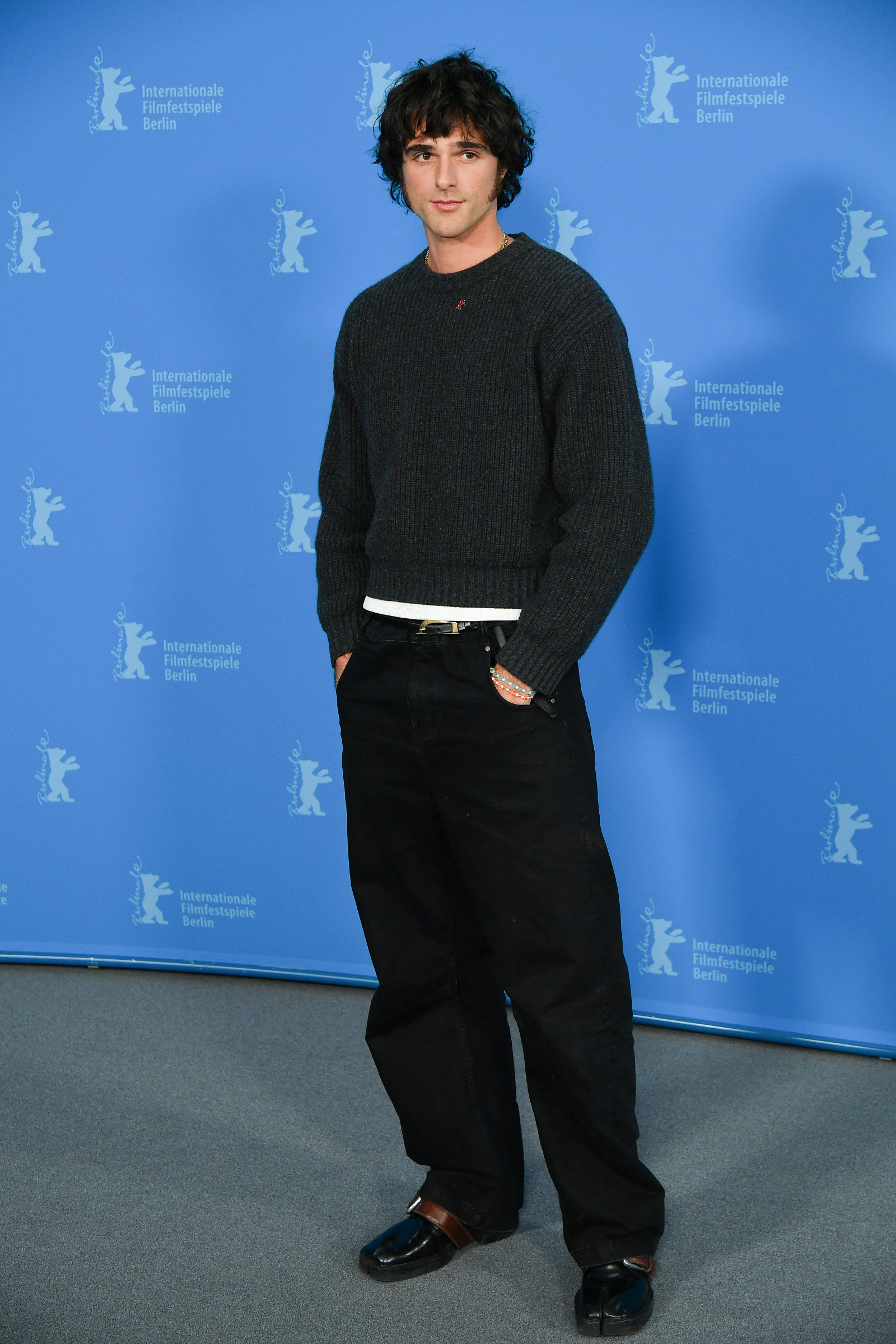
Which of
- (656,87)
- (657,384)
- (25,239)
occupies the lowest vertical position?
(657,384)

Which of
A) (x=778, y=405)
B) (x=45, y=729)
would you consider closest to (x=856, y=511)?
(x=778, y=405)

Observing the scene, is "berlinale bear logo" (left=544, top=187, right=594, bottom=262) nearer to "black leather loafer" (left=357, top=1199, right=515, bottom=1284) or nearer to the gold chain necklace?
the gold chain necklace

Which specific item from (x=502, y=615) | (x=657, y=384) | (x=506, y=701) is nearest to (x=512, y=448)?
(x=502, y=615)

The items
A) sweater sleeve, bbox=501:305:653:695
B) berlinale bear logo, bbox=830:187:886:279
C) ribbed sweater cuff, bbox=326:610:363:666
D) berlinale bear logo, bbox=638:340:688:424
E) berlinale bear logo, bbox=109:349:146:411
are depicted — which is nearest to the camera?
sweater sleeve, bbox=501:305:653:695

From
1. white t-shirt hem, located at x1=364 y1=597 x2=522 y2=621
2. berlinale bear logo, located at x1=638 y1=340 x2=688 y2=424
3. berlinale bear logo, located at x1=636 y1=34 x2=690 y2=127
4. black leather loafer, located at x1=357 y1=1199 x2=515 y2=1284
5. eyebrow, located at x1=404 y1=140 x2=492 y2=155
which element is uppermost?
berlinale bear logo, located at x1=636 y1=34 x2=690 y2=127

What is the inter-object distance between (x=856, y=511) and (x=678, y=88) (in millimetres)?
869

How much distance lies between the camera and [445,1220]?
1.82 m

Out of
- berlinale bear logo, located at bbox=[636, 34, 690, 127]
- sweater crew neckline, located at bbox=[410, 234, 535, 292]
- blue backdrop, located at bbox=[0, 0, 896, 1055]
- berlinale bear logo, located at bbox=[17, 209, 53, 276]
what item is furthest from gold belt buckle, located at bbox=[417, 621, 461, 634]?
berlinale bear logo, located at bbox=[17, 209, 53, 276]

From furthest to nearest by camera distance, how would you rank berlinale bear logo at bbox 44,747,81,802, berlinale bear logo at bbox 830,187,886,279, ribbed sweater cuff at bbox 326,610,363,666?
berlinale bear logo at bbox 44,747,81,802, berlinale bear logo at bbox 830,187,886,279, ribbed sweater cuff at bbox 326,610,363,666

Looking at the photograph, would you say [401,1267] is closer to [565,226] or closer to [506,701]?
[506,701]

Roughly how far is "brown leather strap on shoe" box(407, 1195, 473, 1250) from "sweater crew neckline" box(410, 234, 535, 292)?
136cm

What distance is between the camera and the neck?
161cm

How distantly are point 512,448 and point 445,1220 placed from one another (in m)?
1.16

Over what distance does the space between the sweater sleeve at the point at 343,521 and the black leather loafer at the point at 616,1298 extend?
0.96 meters
